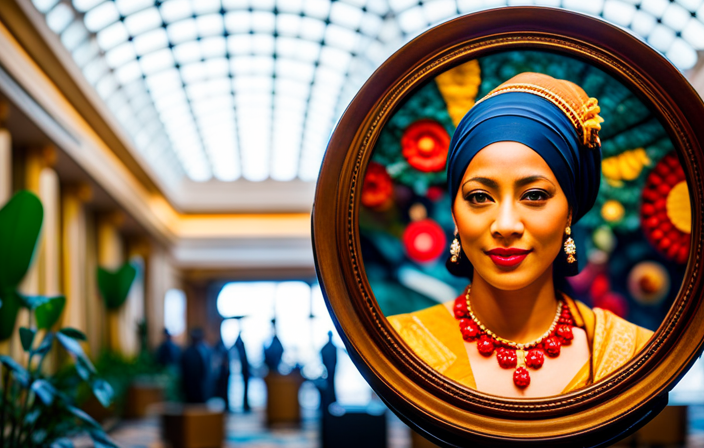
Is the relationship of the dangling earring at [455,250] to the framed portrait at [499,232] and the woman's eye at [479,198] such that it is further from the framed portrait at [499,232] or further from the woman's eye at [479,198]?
the woman's eye at [479,198]

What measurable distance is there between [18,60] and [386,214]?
14.0 m

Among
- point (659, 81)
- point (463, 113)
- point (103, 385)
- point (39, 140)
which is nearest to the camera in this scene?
point (659, 81)

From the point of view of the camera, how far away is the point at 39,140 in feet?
54.9

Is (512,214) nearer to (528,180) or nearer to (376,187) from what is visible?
(528,180)

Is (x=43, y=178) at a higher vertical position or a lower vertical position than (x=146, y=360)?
higher

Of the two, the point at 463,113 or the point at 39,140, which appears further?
the point at 39,140

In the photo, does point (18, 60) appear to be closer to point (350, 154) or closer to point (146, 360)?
point (146, 360)

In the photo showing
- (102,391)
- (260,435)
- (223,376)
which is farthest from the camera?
(223,376)

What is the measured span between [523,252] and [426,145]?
1.18 ft

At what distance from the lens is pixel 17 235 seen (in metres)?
6.45

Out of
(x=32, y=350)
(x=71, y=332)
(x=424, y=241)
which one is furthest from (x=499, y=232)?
(x=32, y=350)

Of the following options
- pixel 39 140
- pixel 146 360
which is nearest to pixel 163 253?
pixel 146 360

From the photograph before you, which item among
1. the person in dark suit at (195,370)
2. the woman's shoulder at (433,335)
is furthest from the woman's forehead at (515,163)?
the person in dark suit at (195,370)

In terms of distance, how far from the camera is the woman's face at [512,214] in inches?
65.7
